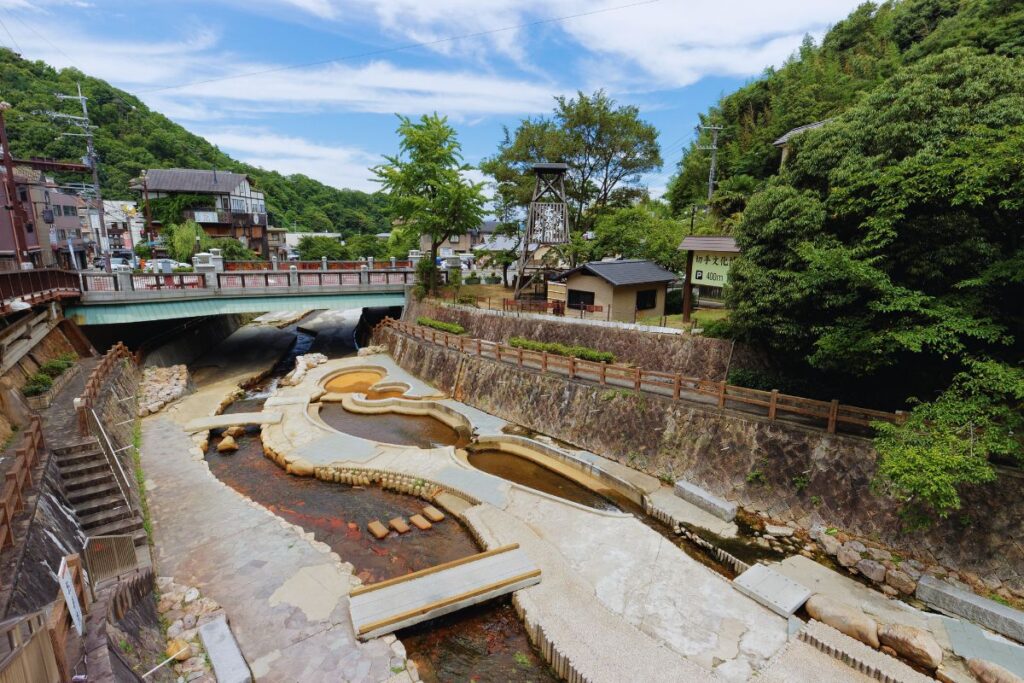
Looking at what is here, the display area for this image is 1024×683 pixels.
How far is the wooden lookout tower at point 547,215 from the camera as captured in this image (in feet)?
99.7

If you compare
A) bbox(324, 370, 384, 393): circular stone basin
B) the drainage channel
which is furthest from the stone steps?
bbox(324, 370, 384, 393): circular stone basin

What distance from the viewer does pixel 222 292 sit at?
2583 cm

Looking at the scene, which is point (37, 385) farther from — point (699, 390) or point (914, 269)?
point (914, 269)

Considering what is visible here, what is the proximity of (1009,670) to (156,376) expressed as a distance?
105 ft

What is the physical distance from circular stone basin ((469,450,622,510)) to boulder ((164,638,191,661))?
30.6 feet

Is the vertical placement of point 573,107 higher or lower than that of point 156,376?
higher

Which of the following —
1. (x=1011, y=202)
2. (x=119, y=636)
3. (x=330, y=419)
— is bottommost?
(x=330, y=419)

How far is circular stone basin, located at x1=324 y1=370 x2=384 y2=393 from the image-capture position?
2433 cm

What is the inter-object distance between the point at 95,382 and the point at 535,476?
640 inches

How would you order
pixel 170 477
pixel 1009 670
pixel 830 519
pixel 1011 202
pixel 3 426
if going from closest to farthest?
pixel 1009 670 → pixel 1011 202 → pixel 830 519 → pixel 3 426 → pixel 170 477

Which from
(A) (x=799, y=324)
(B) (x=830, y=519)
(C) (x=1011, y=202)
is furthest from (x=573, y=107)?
(B) (x=830, y=519)

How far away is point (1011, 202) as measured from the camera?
9.06 meters

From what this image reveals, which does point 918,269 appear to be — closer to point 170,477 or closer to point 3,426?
point 170,477

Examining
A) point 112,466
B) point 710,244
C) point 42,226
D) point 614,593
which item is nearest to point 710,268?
point 710,244
